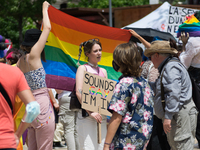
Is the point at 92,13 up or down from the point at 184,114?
up

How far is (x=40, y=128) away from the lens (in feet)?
11.0

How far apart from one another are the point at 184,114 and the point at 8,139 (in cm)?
226

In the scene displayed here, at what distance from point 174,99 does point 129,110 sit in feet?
3.06

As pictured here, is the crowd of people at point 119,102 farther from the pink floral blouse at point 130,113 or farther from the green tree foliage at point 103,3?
the green tree foliage at point 103,3

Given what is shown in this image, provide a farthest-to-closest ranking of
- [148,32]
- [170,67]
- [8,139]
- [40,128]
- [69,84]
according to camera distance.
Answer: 1. [148,32]
2. [69,84]
3. [170,67]
4. [40,128]
5. [8,139]

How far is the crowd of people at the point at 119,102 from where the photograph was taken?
2406 millimetres

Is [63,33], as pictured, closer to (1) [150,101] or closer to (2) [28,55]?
(2) [28,55]

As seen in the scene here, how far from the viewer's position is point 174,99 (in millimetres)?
3648

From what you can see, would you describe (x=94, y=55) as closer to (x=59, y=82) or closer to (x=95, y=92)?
(x=95, y=92)

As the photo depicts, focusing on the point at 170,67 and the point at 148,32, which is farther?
the point at 148,32

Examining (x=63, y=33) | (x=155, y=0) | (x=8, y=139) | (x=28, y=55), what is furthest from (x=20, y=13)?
(x=8, y=139)

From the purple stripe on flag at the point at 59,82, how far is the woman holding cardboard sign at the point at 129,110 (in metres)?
1.91

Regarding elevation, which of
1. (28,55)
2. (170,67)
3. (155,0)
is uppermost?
(155,0)

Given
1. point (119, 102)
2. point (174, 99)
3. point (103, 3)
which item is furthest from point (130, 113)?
point (103, 3)
